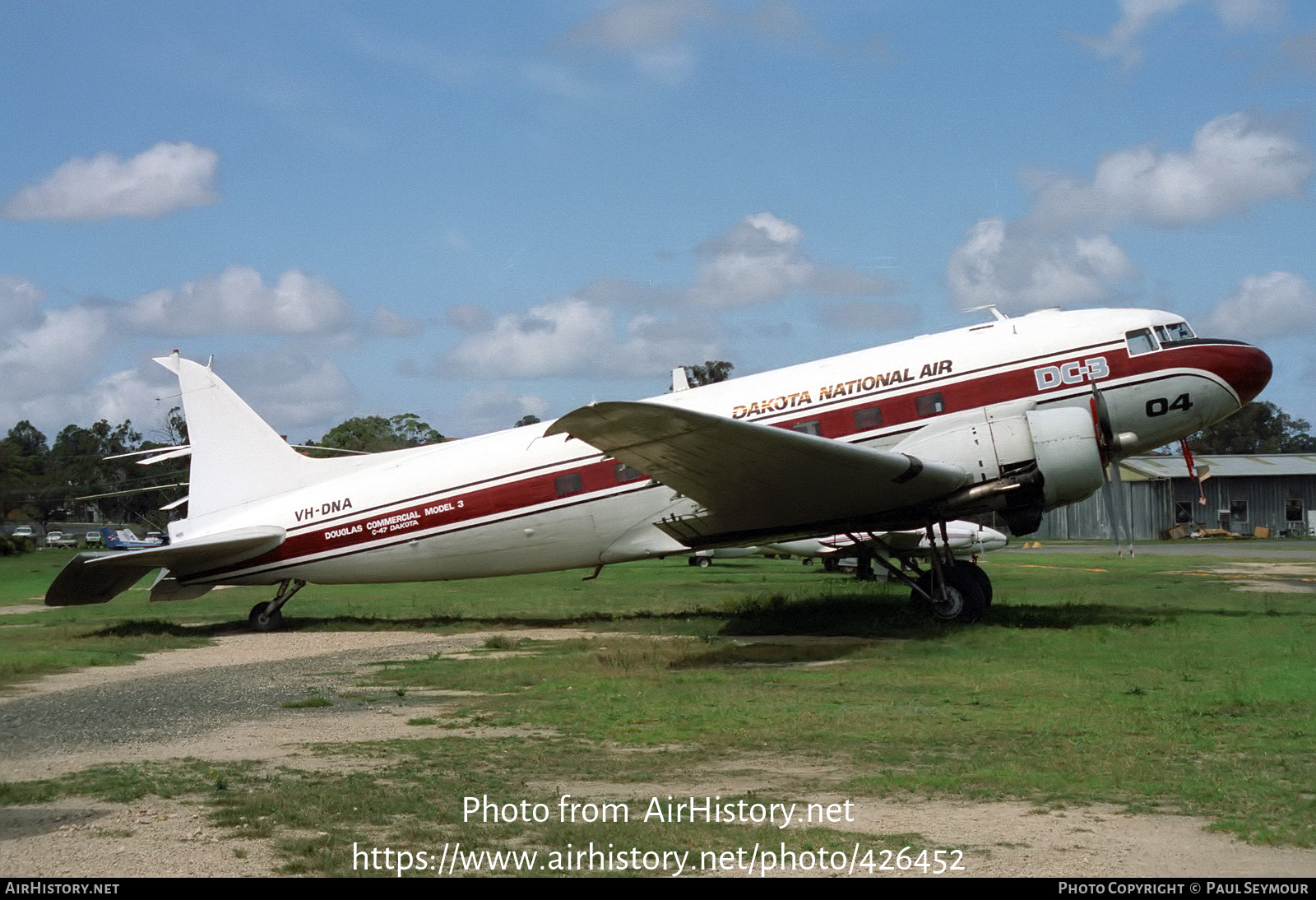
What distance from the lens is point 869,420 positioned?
1691 centimetres

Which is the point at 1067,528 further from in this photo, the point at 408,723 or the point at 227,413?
the point at 408,723

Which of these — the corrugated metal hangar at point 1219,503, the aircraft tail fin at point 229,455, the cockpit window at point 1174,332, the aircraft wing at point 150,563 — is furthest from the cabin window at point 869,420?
the corrugated metal hangar at point 1219,503

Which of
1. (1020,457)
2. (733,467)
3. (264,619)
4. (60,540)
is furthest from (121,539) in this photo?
(1020,457)

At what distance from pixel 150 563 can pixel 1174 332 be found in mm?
16119

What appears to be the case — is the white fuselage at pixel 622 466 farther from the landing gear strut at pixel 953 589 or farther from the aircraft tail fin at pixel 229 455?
the landing gear strut at pixel 953 589

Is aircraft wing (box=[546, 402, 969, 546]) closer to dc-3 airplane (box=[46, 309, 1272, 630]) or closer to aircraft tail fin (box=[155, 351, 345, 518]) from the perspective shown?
dc-3 airplane (box=[46, 309, 1272, 630])

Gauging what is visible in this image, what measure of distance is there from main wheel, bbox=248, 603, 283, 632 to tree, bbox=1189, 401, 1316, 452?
109 meters

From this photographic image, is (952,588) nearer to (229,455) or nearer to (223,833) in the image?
(229,455)

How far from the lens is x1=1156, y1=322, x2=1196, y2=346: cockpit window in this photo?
16.7m

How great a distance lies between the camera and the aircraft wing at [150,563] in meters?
18.6

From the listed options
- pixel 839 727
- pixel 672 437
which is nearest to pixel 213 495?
pixel 672 437

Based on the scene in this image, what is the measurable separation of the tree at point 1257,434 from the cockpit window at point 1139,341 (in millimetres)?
105112

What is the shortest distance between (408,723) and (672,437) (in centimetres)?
488

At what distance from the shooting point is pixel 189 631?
63.4ft
